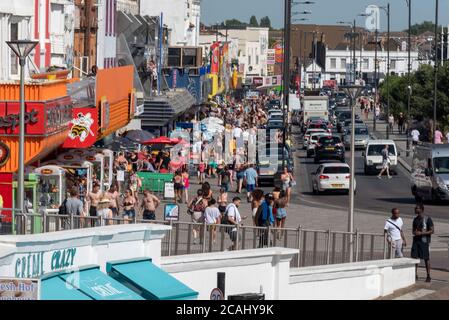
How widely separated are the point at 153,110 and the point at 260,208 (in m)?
37.1

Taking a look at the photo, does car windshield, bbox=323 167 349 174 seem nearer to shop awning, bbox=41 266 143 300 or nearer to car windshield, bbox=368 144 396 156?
Answer: car windshield, bbox=368 144 396 156

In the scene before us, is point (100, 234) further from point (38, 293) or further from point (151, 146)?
point (151, 146)

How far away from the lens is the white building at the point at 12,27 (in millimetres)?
39750

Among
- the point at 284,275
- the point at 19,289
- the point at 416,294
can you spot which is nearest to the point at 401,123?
the point at 416,294

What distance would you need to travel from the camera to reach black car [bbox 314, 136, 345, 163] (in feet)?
→ 225

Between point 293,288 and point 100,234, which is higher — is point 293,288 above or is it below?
below

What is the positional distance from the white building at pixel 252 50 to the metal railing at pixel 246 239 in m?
146

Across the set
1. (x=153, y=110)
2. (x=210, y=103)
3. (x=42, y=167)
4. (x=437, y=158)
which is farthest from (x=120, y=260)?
(x=210, y=103)

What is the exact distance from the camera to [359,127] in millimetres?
82938

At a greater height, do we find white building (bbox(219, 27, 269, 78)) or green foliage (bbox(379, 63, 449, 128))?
white building (bbox(219, 27, 269, 78))

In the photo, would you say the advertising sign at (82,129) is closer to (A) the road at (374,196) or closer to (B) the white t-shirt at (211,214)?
(A) the road at (374,196)

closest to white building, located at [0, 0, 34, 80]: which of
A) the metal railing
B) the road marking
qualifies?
the metal railing

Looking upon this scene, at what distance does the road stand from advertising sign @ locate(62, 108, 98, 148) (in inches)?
368

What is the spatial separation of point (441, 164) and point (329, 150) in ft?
68.3
